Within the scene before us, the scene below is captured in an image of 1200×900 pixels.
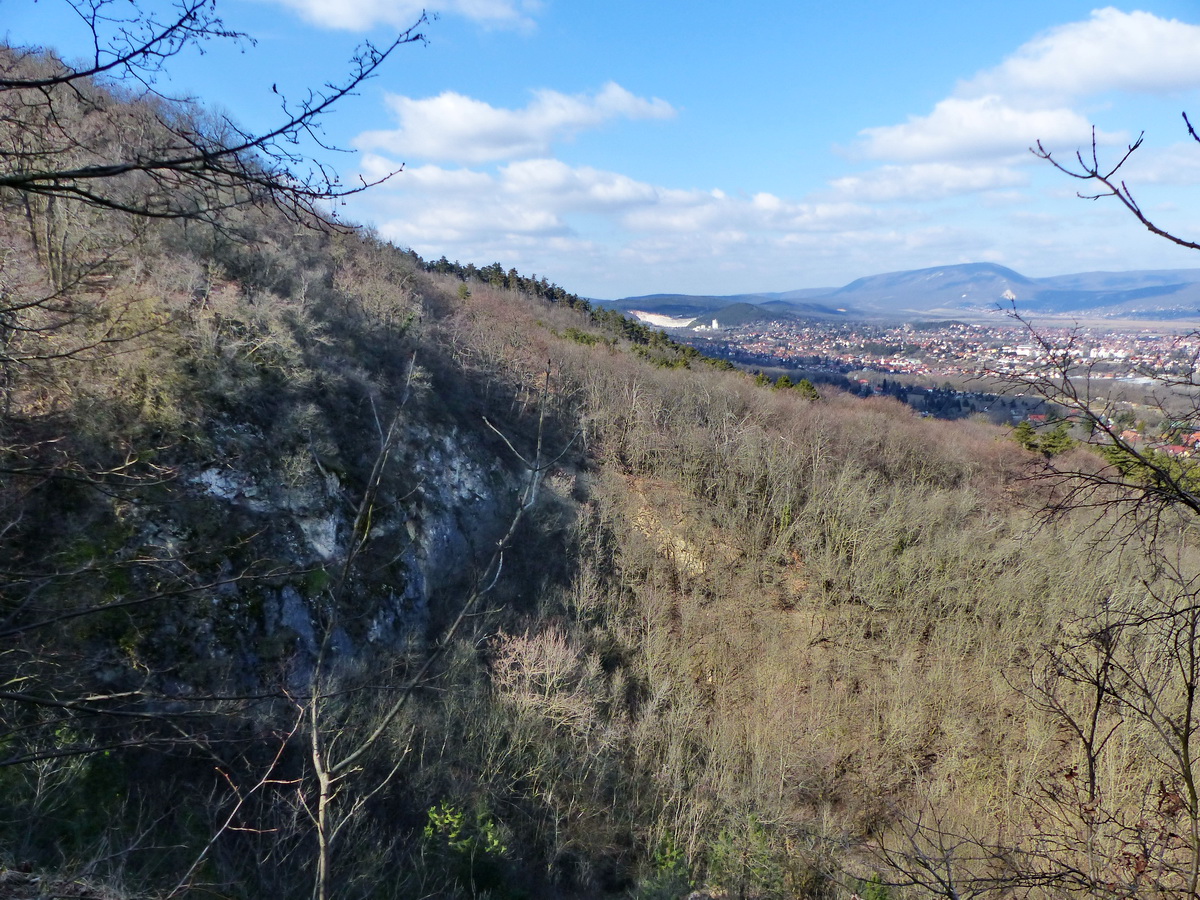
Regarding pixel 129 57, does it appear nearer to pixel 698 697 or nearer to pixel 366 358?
pixel 698 697

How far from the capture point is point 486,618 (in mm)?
18750

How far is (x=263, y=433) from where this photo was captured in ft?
62.9

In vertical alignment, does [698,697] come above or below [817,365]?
below

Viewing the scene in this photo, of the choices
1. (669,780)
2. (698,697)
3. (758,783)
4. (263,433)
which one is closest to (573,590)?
(698,697)

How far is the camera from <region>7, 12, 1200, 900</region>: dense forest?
29.0ft

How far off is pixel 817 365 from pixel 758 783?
7694 cm

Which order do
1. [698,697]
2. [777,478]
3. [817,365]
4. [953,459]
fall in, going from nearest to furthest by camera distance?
[698,697] < [777,478] < [953,459] < [817,365]

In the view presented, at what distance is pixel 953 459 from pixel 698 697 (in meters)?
19.5

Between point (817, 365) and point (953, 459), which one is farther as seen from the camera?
point (817, 365)

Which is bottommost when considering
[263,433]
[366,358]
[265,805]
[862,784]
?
[862,784]

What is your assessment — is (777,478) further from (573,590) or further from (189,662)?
(189,662)

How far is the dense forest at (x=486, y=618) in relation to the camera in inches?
348

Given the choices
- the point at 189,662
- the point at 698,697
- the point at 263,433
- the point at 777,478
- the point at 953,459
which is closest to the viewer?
the point at 189,662

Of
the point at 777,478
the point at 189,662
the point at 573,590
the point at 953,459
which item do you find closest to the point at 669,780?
the point at 573,590
